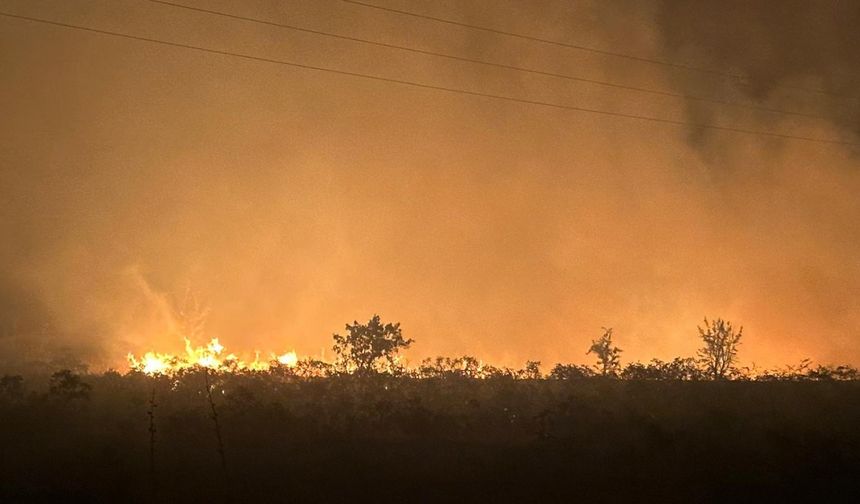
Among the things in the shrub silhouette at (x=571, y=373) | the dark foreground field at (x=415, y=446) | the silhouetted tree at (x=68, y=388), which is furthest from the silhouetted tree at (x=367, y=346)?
the silhouetted tree at (x=68, y=388)

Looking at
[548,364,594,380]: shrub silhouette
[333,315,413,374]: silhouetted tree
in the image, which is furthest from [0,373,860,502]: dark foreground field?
[333,315,413,374]: silhouetted tree

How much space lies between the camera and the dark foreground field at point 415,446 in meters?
16.1

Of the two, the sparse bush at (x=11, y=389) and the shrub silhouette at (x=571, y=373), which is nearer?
the sparse bush at (x=11, y=389)

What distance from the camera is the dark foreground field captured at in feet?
53.0

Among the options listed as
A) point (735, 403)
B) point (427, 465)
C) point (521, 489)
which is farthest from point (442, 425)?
point (735, 403)

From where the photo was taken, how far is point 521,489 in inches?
659

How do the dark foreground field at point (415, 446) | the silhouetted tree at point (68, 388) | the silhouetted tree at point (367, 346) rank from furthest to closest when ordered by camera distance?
1. the silhouetted tree at point (367, 346)
2. the silhouetted tree at point (68, 388)
3. the dark foreground field at point (415, 446)

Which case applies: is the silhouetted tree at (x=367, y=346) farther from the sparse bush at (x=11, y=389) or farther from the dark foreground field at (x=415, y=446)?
the sparse bush at (x=11, y=389)

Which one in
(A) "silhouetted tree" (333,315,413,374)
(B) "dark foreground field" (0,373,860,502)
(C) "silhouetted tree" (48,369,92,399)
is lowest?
(B) "dark foreground field" (0,373,860,502)

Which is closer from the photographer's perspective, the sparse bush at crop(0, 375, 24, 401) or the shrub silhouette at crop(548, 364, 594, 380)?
the sparse bush at crop(0, 375, 24, 401)

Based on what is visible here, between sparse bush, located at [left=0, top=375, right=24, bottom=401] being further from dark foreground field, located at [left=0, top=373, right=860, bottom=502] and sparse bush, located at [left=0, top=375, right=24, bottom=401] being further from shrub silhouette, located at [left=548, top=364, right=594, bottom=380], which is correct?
shrub silhouette, located at [left=548, top=364, right=594, bottom=380]

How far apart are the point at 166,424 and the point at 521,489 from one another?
982 cm

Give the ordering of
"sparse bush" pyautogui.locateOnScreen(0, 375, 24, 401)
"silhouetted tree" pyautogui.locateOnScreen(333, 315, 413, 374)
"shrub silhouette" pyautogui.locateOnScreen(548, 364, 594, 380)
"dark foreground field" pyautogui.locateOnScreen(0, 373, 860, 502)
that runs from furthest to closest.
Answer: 1. "silhouetted tree" pyautogui.locateOnScreen(333, 315, 413, 374)
2. "shrub silhouette" pyautogui.locateOnScreen(548, 364, 594, 380)
3. "sparse bush" pyautogui.locateOnScreen(0, 375, 24, 401)
4. "dark foreground field" pyautogui.locateOnScreen(0, 373, 860, 502)

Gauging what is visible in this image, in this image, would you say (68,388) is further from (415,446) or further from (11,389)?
(415,446)
